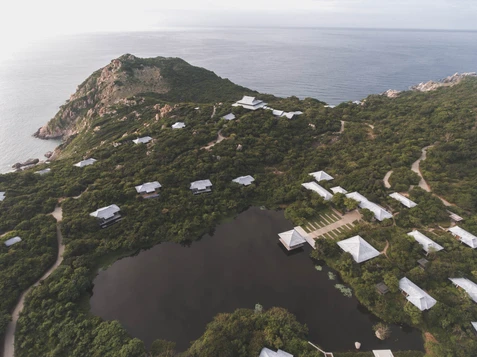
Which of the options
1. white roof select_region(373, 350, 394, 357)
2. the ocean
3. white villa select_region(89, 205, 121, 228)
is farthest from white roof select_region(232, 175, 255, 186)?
the ocean

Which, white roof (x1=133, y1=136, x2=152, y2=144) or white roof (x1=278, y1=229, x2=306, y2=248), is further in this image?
white roof (x1=133, y1=136, x2=152, y2=144)

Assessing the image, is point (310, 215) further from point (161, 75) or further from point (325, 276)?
point (161, 75)

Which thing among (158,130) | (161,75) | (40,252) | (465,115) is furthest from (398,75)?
(40,252)

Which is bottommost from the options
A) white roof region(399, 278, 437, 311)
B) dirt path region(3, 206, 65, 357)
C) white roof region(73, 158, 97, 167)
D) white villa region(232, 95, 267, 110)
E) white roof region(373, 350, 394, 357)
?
dirt path region(3, 206, 65, 357)

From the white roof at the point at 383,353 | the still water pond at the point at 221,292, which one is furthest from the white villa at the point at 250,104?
the white roof at the point at 383,353

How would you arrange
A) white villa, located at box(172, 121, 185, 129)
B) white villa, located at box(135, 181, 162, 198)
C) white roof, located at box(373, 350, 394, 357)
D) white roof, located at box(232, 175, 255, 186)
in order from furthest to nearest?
white villa, located at box(172, 121, 185, 129), white roof, located at box(232, 175, 255, 186), white villa, located at box(135, 181, 162, 198), white roof, located at box(373, 350, 394, 357)

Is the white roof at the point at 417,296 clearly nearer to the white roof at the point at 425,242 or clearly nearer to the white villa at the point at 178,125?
the white roof at the point at 425,242

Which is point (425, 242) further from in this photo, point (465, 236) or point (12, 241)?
point (12, 241)

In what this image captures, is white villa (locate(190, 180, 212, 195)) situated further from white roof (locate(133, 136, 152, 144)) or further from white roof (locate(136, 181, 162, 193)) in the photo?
white roof (locate(133, 136, 152, 144))
